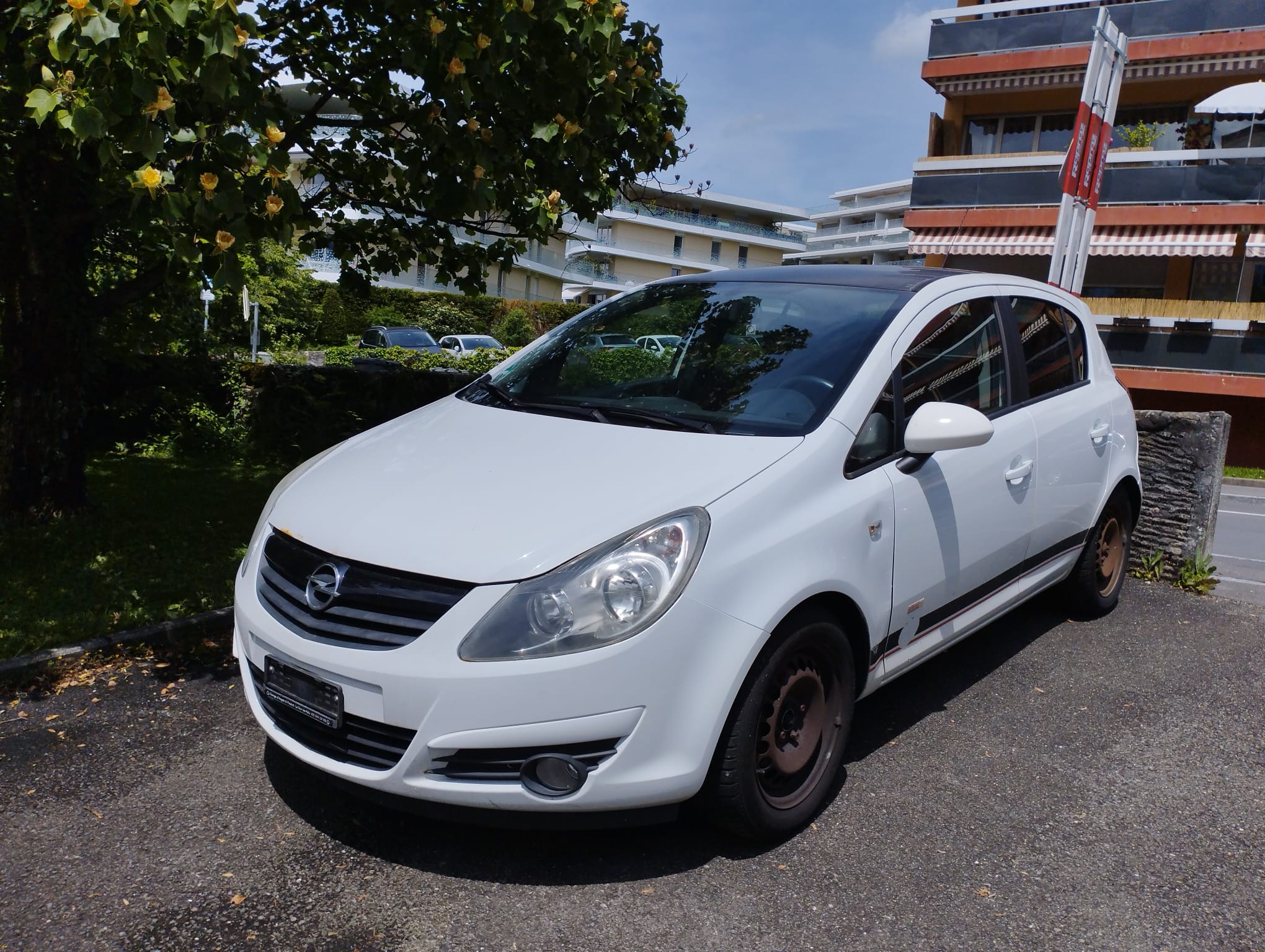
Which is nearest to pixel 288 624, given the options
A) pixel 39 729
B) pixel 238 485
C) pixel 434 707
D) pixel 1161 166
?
pixel 434 707

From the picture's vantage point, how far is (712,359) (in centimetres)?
387

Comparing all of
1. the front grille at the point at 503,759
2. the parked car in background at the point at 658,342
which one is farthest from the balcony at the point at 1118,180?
the front grille at the point at 503,759

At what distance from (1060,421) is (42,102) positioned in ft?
13.8

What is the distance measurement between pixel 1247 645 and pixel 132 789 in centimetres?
532

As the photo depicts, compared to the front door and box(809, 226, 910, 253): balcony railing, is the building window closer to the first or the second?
the front door

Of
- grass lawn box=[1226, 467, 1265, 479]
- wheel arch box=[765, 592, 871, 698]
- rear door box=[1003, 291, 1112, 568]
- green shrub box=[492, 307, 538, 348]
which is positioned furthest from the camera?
green shrub box=[492, 307, 538, 348]

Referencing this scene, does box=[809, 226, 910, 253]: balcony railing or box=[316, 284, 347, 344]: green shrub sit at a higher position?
box=[809, 226, 910, 253]: balcony railing

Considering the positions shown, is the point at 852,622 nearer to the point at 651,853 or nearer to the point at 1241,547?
the point at 651,853

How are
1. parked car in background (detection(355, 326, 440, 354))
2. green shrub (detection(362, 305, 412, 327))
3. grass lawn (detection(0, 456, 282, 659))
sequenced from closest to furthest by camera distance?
grass lawn (detection(0, 456, 282, 659)) < parked car in background (detection(355, 326, 440, 354)) < green shrub (detection(362, 305, 412, 327))

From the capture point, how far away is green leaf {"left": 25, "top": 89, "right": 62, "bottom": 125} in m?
3.42

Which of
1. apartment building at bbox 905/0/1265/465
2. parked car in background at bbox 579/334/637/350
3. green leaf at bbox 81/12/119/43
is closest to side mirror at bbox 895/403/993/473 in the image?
parked car in background at bbox 579/334/637/350

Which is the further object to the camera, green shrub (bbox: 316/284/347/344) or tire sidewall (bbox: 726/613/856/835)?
green shrub (bbox: 316/284/347/344)

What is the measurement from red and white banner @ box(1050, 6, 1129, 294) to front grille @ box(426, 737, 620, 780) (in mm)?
7031

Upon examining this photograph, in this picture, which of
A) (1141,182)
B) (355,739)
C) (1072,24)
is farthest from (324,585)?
(1072,24)
